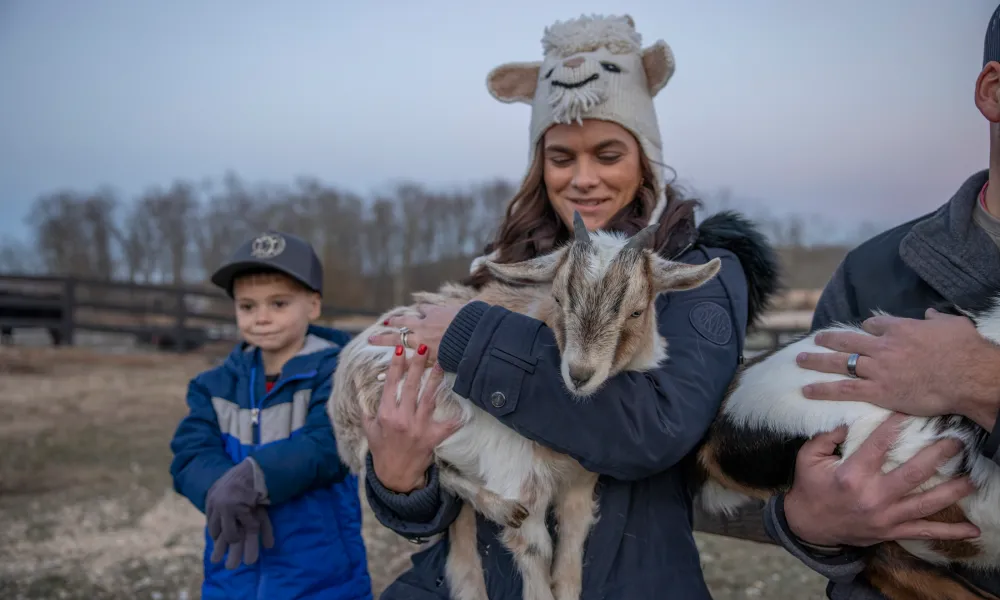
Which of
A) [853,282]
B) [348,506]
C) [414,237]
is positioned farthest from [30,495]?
[414,237]

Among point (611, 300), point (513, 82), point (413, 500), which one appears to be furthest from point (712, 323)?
point (513, 82)

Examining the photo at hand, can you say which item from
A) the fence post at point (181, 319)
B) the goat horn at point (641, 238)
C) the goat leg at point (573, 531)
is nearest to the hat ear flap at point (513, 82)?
the goat horn at point (641, 238)

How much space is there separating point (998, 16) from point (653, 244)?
1.29m

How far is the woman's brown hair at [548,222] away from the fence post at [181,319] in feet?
56.7

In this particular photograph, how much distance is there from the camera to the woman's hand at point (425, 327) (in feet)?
8.33

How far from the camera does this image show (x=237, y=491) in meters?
2.91

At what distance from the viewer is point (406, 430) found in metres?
2.38

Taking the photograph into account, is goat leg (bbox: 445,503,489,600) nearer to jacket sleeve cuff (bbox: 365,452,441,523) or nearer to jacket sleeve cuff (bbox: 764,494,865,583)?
jacket sleeve cuff (bbox: 365,452,441,523)

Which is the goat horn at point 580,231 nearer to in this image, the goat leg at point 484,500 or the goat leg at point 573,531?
the goat leg at point 573,531

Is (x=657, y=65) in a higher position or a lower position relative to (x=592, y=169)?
higher

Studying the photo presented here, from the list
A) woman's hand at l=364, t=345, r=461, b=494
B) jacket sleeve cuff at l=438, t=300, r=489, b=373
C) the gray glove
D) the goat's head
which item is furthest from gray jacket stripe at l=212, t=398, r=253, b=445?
the goat's head

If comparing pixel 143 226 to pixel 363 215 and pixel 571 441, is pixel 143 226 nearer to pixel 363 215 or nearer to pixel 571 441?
pixel 363 215

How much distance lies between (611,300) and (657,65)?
49.8 inches

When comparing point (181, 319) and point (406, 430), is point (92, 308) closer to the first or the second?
point (181, 319)
